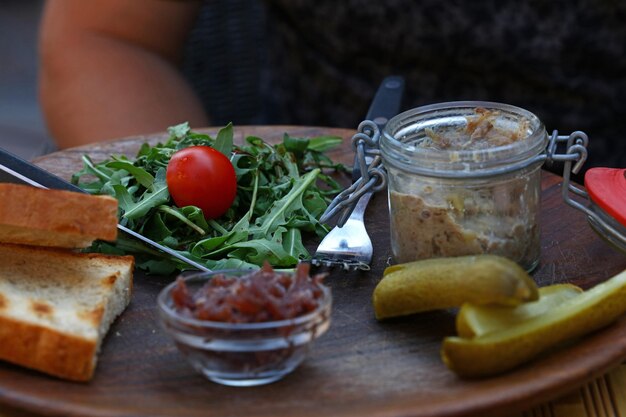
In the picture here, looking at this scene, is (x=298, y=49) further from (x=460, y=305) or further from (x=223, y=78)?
(x=460, y=305)

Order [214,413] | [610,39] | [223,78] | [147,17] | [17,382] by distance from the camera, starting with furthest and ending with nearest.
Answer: [223,78], [147,17], [610,39], [17,382], [214,413]

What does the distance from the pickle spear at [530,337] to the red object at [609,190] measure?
12.7 inches

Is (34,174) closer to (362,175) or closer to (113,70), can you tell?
(362,175)

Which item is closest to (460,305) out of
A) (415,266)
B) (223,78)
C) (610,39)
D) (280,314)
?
(415,266)

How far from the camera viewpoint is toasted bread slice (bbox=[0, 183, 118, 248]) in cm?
183

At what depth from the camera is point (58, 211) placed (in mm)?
1829

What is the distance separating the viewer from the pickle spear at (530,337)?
1.47 m

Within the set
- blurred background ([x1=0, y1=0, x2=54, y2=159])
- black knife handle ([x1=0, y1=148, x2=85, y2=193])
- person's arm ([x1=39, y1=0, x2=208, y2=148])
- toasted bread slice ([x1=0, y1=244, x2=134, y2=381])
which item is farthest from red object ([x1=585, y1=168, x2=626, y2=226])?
blurred background ([x1=0, y1=0, x2=54, y2=159])

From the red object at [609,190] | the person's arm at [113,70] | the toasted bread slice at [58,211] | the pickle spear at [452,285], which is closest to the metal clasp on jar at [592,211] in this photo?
the red object at [609,190]

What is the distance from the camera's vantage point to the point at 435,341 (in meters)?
1.70

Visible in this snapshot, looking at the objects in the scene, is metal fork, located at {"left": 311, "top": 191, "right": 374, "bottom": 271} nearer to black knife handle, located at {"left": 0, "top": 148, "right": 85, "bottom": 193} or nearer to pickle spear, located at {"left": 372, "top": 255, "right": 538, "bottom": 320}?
pickle spear, located at {"left": 372, "top": 255, "right": 538, "bottom": 320}

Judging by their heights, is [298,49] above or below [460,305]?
below

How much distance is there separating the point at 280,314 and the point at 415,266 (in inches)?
12.4

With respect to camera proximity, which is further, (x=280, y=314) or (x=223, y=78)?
(x=223, y=78)
